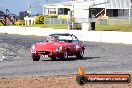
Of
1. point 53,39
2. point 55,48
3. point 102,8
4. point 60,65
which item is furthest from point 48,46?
point 102,8

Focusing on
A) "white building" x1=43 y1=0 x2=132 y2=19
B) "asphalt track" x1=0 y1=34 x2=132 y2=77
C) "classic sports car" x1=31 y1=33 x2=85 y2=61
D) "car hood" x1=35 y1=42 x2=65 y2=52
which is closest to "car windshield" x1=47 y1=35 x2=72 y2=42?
"classic sports car" x1=31 y1=33 x2=85 y2=61

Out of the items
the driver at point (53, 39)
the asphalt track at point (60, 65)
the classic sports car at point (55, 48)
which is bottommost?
the asphalt track at point (60, 65)

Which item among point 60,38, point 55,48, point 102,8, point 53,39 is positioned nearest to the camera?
point 55,48

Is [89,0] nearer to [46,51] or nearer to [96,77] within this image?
[46,51]

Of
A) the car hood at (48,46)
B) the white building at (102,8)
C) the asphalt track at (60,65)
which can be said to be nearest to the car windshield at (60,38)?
the car hood at (48,46)

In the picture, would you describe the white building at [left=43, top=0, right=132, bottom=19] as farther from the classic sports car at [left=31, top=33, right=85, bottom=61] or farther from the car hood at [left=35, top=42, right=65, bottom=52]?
the car hood at [left=35, top=42, right=65, bottom=52]

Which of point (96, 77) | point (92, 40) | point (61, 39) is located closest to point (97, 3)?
point (92, 40)

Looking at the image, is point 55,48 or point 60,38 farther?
point 60,38

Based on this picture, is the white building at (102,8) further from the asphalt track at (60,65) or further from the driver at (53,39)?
the driver at (53,39)

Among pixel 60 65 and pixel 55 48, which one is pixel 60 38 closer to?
pixel 55 48

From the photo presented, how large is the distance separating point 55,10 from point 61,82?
90.9 meters

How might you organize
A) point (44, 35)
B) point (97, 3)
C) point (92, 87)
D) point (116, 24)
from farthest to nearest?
point (97, 3) < point (116, 24) < point (44, 35) < point (92, 87)

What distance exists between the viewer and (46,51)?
2020 cm

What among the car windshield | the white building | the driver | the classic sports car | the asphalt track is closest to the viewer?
the asphalt track
